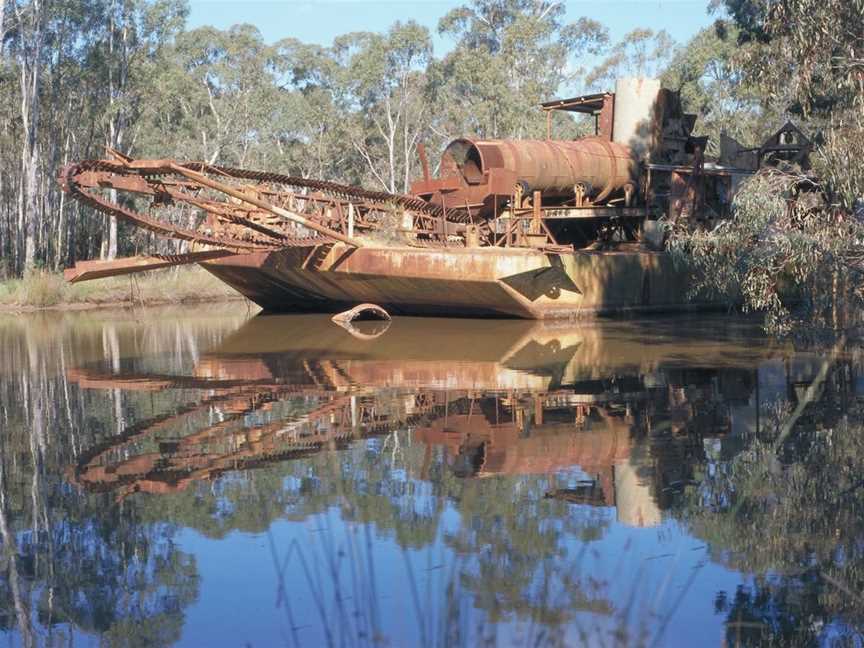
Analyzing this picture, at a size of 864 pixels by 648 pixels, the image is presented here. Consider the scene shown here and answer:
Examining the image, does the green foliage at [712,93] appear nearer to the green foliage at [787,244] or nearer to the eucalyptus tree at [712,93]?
the eucalyptus tree at [712,93]

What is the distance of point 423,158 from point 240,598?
1697 cm

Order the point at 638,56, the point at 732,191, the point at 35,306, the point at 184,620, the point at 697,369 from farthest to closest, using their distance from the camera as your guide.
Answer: the point at 638,56, the point at 35,306, the point at 732,191, the point at 697,369, the point at 184,620

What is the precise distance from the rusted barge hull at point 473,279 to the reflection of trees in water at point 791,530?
1025 centimetres

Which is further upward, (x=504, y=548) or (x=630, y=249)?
(x=630, y=249)

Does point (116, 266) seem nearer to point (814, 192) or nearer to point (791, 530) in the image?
point (814, 192)

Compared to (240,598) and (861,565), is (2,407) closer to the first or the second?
(240,598)

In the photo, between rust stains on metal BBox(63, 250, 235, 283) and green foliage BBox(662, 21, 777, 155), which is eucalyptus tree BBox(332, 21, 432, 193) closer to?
green foliage BBox(662, 21, 777, 155)

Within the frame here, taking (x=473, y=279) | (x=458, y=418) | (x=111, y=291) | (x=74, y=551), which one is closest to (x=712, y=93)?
(x=111, y=291)

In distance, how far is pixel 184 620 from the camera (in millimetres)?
4695

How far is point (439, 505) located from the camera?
20.9 feet

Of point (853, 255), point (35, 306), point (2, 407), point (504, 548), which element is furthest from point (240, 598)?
point (35, 306)

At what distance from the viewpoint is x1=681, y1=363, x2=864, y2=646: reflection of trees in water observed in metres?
4.47

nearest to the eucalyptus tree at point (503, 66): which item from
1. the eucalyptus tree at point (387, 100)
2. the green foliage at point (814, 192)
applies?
the eucalyptus tree at point (387, 100)

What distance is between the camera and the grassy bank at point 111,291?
27516 millimetres
